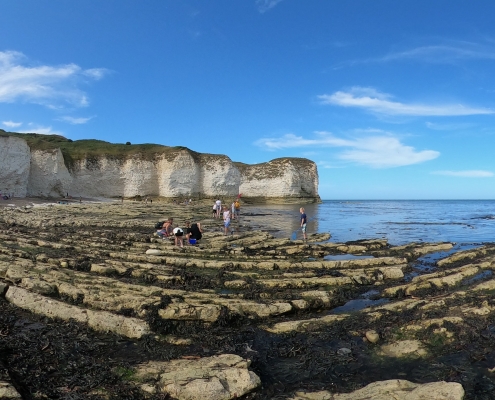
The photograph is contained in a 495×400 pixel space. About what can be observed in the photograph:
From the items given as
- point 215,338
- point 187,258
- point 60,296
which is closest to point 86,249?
point 187,258

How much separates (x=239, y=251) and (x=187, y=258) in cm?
289

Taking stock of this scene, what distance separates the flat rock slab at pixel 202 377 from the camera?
4.86 m

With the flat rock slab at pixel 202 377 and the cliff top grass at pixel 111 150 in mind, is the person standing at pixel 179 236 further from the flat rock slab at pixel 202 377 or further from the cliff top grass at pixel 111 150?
the cliff top grass at pixel 111 150

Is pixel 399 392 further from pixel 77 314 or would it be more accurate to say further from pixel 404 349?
pixel 77 314

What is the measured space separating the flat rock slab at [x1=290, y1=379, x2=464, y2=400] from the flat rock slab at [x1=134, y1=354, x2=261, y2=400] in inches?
32.5

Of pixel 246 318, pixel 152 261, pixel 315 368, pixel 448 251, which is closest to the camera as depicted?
pixel 315 368

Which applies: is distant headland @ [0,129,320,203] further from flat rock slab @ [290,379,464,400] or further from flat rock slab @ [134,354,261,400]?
flat rock slab @ [290,379,464,400]

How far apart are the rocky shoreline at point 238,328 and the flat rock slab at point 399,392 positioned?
21 mm

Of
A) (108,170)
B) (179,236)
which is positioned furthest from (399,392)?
(108,170)

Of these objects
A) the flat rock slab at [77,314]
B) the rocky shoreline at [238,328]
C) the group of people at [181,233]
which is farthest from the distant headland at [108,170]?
the flat rock slab at [77,314]

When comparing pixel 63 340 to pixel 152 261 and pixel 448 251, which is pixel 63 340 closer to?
pixel 152 261

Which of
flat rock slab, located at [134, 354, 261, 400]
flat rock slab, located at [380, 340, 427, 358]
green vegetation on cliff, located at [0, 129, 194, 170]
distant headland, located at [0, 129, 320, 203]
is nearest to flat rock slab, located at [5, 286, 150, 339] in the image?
flat rock slab, located at [134, 354, 261, 400]

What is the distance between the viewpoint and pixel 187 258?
43.0 feet

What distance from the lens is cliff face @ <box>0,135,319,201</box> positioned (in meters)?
46.8
